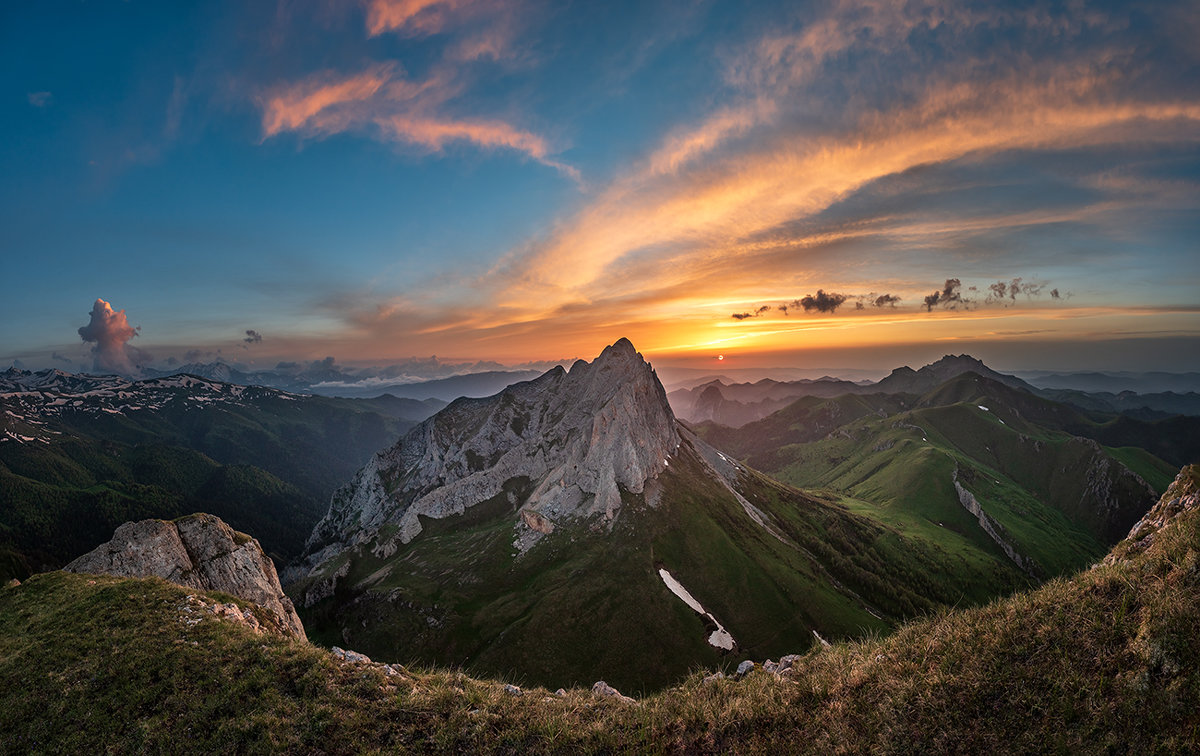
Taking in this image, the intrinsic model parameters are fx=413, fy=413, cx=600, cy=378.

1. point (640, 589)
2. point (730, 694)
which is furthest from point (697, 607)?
point (730, 694)

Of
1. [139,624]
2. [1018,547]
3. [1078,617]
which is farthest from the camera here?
[1018,547]

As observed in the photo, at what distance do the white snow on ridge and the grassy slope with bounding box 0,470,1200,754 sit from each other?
84.7m

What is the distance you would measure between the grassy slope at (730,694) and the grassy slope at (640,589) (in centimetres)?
7397

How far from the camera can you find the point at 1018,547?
18950 cm

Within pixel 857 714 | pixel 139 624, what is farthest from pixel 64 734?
pixel 857 714

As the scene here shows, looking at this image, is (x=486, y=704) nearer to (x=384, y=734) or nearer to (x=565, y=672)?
(x=384, y=734)

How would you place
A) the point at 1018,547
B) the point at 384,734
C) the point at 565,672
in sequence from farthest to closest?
the point at 1018,547
the point at 565,672
the point at 384,734

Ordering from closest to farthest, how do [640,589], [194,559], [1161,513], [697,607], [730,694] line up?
[730,694], [1161,513], [194,559], [697,607], [640,589]

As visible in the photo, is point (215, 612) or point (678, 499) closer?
point (215, 612)

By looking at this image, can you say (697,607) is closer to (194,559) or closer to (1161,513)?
(1161,513)

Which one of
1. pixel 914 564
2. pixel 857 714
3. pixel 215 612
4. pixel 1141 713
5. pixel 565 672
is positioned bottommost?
pixel 914 564

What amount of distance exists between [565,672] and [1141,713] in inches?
3628

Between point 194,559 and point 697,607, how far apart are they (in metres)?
95.2

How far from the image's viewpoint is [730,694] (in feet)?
51.5
